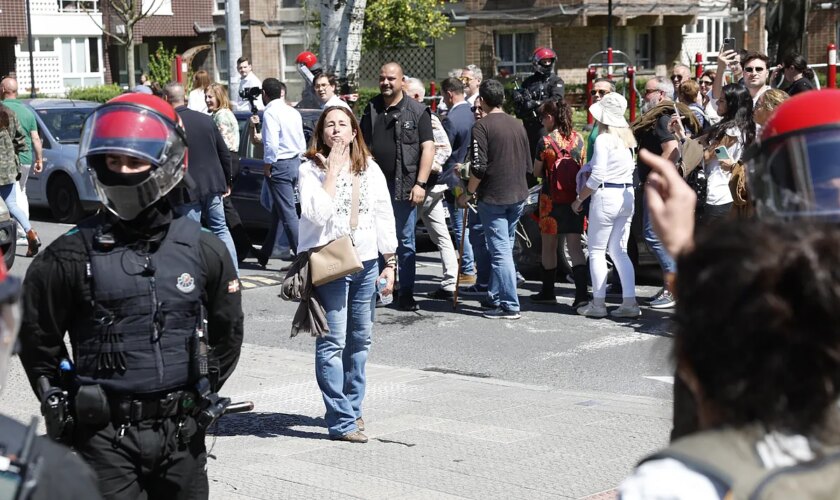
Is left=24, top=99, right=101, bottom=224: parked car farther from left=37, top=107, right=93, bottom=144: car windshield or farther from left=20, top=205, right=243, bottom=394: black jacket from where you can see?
left=20, top=205, right=243, bottom=394: black jacket

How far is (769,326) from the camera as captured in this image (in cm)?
182

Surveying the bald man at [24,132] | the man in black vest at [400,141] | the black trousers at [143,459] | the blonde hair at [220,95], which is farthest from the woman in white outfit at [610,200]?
the bald man at [24,132]

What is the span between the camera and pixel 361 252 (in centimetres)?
675

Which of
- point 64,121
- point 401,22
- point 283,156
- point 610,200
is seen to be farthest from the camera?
point 401,22

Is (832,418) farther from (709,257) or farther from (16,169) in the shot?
(16,169)

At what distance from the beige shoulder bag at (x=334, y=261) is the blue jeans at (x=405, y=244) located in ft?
11.6

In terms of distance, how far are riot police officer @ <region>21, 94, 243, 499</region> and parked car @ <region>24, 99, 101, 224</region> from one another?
12.9 m

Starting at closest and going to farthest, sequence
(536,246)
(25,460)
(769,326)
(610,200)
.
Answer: (769,326), (25,460), (610,200), (536,246)

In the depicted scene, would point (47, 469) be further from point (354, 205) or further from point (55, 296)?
point (354, 205)

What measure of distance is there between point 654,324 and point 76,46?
41.7m

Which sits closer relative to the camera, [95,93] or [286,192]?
[286,192]

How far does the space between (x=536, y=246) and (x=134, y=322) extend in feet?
25.3

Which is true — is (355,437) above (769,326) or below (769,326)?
below

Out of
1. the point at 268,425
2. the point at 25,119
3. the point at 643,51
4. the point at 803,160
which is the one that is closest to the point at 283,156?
the point at 25,119
